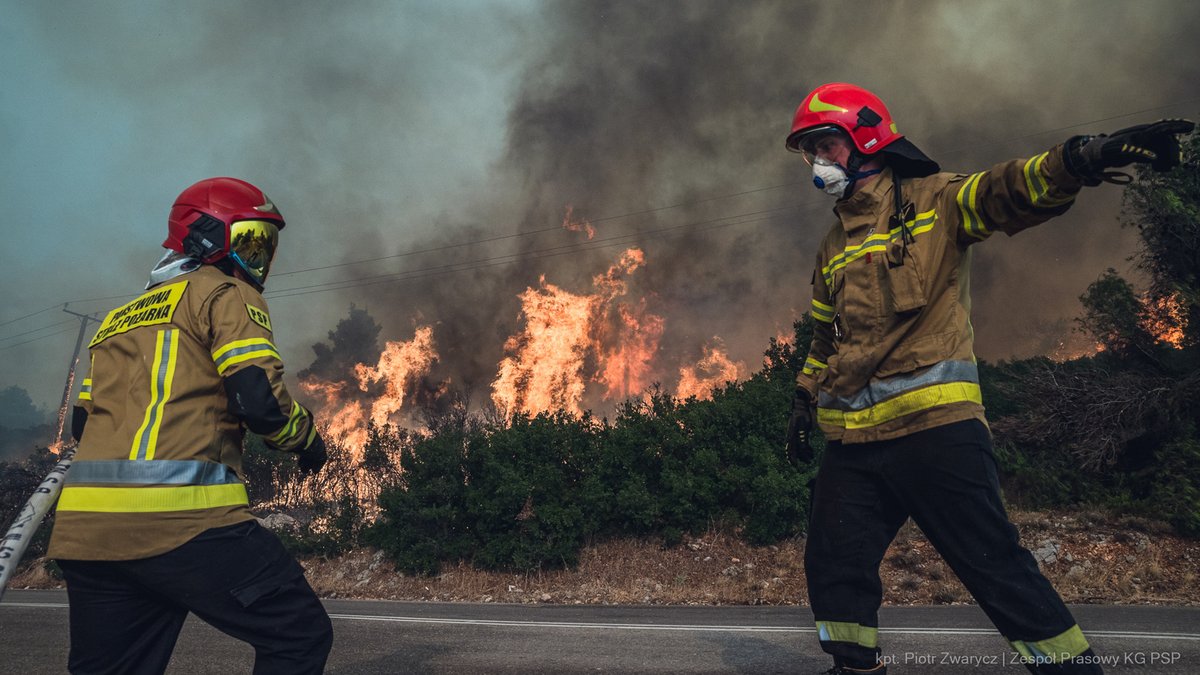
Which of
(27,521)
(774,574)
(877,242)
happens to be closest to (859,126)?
(877,242)

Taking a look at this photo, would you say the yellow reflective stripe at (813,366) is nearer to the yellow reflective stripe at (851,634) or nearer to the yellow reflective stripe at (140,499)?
the yellow reflective stripe at (851,634)

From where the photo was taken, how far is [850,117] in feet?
9.98

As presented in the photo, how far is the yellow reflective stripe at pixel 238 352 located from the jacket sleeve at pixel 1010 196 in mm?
2566

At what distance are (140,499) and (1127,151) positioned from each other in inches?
129

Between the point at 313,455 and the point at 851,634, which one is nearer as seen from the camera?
the point at 851,634

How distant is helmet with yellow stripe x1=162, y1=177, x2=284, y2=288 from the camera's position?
9.01 ft

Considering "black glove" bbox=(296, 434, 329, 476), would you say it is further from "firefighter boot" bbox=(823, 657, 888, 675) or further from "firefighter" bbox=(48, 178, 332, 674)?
"firefighter boot" bbox=(823, 657, 888, 675)

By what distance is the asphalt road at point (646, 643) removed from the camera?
161 inches

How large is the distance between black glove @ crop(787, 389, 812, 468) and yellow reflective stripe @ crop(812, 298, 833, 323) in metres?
0.41

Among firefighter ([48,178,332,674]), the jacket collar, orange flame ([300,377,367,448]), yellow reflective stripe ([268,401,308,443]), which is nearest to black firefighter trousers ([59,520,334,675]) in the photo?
firefighter ([48,178,332,674])

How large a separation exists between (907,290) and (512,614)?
566cm

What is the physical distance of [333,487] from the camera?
15.8 meters

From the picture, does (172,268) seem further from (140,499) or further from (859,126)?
(859,126)

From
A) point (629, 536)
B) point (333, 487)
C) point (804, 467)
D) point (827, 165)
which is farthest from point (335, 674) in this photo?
point (333, 487)
